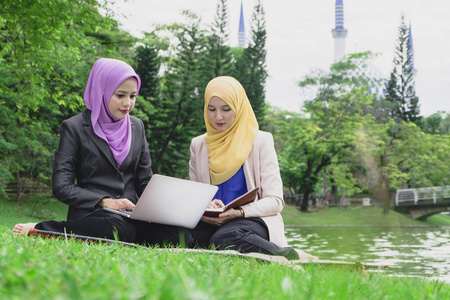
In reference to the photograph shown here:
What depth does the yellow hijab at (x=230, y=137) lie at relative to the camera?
11.8 feet

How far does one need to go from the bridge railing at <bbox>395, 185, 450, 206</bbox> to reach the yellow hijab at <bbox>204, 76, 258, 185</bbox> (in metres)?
26.9

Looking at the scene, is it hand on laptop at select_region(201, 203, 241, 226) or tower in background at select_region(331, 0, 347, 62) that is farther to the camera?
tower in background at select_region(331, 0, 347, 62)

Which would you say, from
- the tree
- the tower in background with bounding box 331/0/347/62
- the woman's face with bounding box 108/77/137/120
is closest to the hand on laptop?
the woman's face with bounding box 108/77/137/120

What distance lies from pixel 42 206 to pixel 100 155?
503 inches

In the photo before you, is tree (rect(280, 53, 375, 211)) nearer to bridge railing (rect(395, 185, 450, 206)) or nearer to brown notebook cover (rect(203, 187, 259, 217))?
bridge railing (rect(395, 185, 450, 206))

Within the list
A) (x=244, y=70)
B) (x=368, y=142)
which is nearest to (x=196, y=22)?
(x=244, y=70)

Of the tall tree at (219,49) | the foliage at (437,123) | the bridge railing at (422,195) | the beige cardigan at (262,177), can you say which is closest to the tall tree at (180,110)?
the tall tree at (219,49)

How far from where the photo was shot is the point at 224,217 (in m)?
3.31

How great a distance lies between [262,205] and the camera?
3426 mm

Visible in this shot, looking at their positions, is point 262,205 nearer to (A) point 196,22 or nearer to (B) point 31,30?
(B) point 31,30

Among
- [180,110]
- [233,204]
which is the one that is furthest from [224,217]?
[180,110]

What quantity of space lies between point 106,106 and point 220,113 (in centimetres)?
75

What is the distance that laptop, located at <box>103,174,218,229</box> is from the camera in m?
2.91

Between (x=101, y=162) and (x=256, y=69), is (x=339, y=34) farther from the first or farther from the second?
(x=101, y=162)
